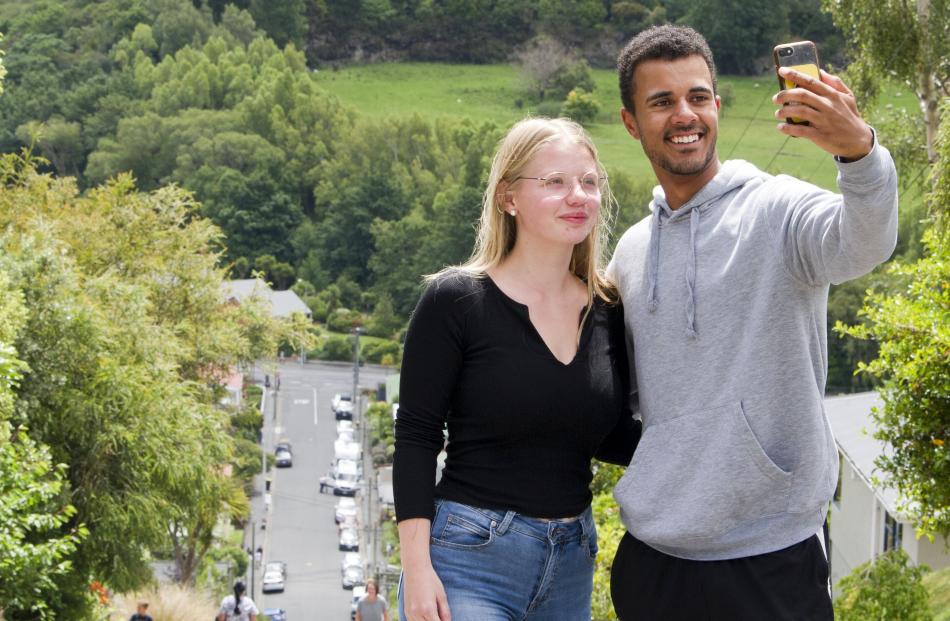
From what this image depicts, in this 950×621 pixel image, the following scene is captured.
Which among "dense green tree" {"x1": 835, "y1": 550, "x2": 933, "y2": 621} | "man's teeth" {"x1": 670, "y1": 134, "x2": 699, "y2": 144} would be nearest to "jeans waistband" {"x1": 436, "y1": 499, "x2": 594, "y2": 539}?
"man's teeth" {"x1": 670, "y1": 134, "x2": 699, "y2": 144}

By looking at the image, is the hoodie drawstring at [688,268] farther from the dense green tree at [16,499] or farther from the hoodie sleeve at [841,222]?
the dense green tree at [16,499]

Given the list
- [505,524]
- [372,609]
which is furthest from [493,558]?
[372,609]

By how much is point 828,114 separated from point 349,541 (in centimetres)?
4405

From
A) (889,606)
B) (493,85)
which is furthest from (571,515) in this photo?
(493,85)

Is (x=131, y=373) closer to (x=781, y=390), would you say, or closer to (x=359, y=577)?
(x=781, y=390)

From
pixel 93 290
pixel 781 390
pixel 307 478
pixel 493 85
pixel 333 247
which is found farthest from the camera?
pixel 493 85

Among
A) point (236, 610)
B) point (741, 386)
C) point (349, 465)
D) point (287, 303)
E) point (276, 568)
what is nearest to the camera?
point (741, 386)

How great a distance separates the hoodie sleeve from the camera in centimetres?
208

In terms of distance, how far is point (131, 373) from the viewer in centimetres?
1306

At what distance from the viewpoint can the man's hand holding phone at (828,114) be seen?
6.77ft

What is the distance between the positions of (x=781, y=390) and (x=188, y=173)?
259 feet

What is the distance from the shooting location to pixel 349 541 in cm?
4506

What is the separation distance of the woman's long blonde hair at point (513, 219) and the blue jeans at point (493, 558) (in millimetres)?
458

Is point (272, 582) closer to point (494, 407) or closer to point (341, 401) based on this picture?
point (341, 401)
